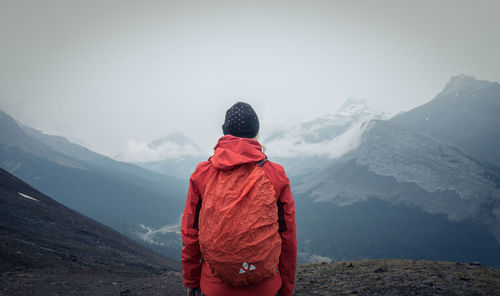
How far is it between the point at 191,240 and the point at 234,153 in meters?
1.75

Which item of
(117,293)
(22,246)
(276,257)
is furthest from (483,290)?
(22,246)

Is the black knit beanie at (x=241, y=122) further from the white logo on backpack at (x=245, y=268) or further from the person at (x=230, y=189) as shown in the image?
the white logo on backpack at (x=245, y=268)

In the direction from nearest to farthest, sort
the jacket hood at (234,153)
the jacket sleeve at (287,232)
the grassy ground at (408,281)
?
1. the jacket hood at (234,153)
2. the jacket sleeve at (287,232)
3. the grassy ground at (408,281)

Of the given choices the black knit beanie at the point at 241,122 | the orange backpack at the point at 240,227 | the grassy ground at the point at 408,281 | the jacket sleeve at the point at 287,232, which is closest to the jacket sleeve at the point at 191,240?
the orange backpack at the point at 240,227

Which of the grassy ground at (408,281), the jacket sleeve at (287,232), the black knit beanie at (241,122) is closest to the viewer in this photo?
the jacket sleeve at (287,232)

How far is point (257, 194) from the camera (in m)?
3.94

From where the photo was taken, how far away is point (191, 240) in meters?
4.43

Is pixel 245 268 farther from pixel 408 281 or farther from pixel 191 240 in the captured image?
pixel 408 281

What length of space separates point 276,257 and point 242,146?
1.92m

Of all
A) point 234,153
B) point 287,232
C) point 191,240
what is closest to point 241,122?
point 234,153

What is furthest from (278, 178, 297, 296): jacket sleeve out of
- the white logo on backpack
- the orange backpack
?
the white logo on backpack

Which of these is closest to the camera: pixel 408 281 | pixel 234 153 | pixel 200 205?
pixel 234 153

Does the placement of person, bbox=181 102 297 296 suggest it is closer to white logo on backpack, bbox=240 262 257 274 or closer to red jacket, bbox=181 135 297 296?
red jacket, bbox=181 135 297 296

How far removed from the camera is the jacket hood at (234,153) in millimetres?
4048
